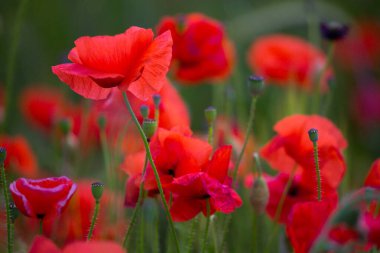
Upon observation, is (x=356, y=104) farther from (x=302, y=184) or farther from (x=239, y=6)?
(x=302, y=184)

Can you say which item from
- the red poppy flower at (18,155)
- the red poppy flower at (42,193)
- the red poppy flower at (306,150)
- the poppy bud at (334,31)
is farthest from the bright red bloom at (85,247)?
the poppy bud at (334,31)

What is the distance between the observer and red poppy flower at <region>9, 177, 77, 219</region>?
62cm

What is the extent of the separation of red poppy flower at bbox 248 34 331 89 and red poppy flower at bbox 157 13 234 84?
0.88 feet

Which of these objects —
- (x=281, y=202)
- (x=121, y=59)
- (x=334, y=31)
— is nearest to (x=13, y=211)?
(x=121, y=59)

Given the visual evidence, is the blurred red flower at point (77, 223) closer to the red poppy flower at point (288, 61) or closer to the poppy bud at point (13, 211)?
the poppy bud at point (13, 211)

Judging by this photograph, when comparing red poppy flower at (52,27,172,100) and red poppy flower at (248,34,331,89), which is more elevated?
red poppy flower at (52,27,172,100)

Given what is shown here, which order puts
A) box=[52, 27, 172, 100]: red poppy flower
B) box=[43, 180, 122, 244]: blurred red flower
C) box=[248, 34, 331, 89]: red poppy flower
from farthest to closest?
box=[248, 34, 331, 89]: red poppy flower → box=[43, 180, 122, 244]: blurred red flower → box=[52, 27, 172, 100]: red poppy flower

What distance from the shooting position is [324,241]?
0.53m

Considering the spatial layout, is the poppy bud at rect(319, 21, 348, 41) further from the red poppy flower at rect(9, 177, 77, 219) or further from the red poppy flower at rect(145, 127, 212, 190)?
the red poppy flower at rect(9, 177, 77, 219)

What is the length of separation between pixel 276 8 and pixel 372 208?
0.95m

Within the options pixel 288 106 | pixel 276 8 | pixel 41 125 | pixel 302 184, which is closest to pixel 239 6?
pixel 276 8

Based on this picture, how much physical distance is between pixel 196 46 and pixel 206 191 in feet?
1.29

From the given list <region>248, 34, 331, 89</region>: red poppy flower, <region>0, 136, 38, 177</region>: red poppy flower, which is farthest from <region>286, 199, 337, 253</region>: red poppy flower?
<region>248, 34, 331, 89</region>: red poppy flower

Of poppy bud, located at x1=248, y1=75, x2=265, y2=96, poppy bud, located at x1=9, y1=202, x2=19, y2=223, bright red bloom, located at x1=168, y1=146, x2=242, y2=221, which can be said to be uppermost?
poppy bud, located at x1=248, y1=75, x2=265, y2=96
